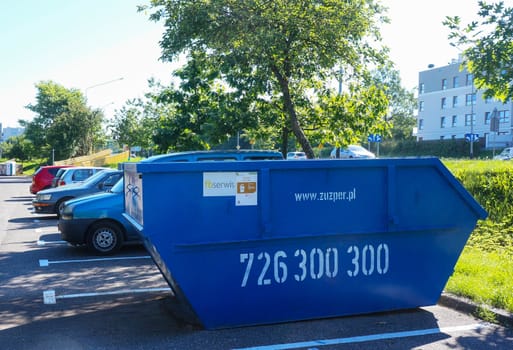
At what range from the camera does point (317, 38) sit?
35.7ft

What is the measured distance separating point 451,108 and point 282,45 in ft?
244

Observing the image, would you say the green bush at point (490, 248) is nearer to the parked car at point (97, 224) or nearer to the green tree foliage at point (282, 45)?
the green tree foliage at point (282, 45)

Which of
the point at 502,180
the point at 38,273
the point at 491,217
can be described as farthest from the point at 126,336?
the point at 502,180

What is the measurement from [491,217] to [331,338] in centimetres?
803

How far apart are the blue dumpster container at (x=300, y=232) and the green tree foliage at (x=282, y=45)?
4949 millimetres

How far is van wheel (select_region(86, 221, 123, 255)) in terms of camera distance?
34.4 ft

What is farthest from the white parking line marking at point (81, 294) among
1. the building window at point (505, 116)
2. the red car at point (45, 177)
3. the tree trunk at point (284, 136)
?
the building window at point (505, 116)

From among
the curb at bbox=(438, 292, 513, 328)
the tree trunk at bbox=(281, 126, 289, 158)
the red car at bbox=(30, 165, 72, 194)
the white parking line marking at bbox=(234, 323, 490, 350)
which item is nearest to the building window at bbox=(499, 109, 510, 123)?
the red car at bbox=(30, 165, 72, 194)

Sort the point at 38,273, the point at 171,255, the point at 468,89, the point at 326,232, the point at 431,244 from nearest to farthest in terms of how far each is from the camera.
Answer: the point at 171,255, the point at 326,232, the point at 431,244, the point at 38,273, the point at 468,89

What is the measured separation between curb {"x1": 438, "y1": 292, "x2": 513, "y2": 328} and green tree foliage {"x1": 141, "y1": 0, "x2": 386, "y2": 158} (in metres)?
5.54

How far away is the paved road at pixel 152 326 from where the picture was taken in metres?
5.32

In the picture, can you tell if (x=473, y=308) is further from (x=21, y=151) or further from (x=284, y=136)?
(x=21, y=151)

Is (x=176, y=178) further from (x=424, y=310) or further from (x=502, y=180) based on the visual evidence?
(x=502, y=180)

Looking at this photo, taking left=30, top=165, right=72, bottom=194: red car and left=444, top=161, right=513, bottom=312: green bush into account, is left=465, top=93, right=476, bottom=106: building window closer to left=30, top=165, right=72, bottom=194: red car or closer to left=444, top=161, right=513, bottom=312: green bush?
left=30, top=165, right=72, bottom=194: red car
